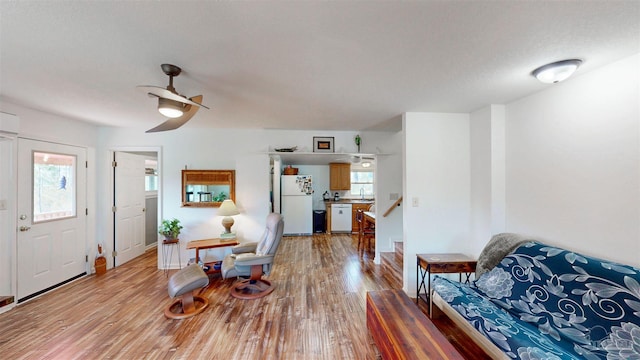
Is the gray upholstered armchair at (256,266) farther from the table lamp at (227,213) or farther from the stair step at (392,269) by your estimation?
the stair step at (392,269)

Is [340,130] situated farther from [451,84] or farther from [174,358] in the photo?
[174,358]

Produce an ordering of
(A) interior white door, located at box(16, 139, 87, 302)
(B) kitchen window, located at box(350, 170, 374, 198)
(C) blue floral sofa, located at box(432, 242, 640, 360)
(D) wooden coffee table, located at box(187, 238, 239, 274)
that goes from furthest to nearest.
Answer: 1. (B) kitchen window, located at box(350, 170, 374, 198)
2. (D) wooden coffee table, located at box(187, 238, 239, 274)
3. (A) interior white door, located at box(16, 139, 87, 302)
4. (C) blue floral sofa, located at box(432, 242, 640, 360)

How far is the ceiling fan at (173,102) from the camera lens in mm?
1672

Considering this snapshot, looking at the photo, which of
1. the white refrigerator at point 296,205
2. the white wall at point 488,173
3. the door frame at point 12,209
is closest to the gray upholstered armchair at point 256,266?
the door frame at point 12,209

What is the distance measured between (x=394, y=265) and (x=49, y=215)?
4.85 meters

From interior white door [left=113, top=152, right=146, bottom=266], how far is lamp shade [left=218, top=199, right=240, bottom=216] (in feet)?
6.10

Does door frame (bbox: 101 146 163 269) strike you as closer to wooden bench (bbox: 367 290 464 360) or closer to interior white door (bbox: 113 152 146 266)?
interior white door (bbox: 113 152 146 266)

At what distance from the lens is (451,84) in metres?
2.14

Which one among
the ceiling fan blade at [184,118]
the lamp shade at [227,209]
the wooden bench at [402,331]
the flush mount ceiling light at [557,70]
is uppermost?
the flush mount ceiling light at [557,70]

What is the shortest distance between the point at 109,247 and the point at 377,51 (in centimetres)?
484

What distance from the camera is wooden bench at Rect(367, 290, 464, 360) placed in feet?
4.82

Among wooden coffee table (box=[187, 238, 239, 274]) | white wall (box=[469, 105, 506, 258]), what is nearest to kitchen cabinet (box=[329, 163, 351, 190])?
wooden coffee table (box=[187, 238, 239, 274])

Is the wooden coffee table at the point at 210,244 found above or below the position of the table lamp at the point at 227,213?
below

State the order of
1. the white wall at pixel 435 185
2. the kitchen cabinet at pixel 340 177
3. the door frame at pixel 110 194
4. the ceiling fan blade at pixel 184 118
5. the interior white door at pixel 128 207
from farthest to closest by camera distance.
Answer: the kitchen cabinet at pixel 340 177
the interior white door at pixel 128 207
the door frame at pixel 110 194
the white wall at pixel 435 185
the ceiling fan blade at pixel 184 118
